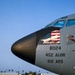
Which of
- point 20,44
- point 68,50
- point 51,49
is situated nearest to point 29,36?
point 20,44

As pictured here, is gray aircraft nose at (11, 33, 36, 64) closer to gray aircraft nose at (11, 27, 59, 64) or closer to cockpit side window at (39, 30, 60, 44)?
gray aircraft nose at (11, 27, 59, 64)

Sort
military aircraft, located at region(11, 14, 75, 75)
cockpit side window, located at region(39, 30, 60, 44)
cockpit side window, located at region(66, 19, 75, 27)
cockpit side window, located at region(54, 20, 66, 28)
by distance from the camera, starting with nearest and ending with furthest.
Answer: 1. military aircraft, located at region(11, 14, 75, 75)
2. cockpit side window, located at region(39, 30, 60, 44)
3. cockpit side window, located at region(66, 19, 75, 27)
4. cockpit side window, located at region(54, 20, 66, 28)

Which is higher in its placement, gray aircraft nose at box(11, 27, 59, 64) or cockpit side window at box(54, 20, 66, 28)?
cockpit side window at box(54, 20, 66, 28)

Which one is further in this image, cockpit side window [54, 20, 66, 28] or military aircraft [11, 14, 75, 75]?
cockpit side window [54, 20, 66, 28]

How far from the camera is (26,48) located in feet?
38.1

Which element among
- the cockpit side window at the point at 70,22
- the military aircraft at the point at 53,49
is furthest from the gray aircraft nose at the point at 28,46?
the cockpit side window at the point at 70,22

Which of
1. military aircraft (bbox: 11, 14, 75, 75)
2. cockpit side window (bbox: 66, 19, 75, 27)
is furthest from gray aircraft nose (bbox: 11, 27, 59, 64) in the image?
cockpit side window (bbox: 66, 19, 75, 27)

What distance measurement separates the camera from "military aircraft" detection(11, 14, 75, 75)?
11.1 meters

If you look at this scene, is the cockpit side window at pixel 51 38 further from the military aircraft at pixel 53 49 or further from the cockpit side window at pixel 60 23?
the cockpit side window at pixel 60 23

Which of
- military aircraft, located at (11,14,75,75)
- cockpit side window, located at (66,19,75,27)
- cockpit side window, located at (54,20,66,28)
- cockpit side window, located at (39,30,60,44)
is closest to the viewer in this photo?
military aircraft, located at (11,14,75,75)

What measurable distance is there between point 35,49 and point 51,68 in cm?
132

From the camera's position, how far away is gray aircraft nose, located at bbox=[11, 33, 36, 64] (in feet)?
37.5

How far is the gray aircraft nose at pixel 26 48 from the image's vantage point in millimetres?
11438

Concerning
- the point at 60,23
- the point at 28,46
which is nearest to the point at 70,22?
the point at 60,23
